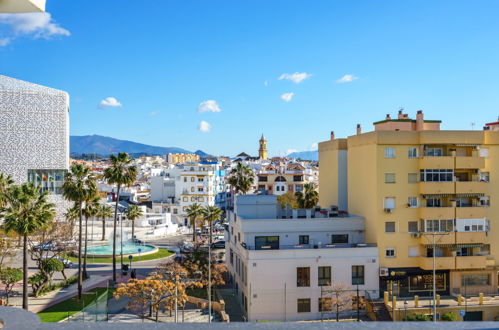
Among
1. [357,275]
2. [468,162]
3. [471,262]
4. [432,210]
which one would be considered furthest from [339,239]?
[468,162]

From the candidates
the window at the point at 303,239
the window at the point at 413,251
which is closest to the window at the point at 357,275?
the window at the point at 303,239

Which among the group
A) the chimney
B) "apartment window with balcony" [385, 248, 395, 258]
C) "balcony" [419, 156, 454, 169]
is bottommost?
"apartment window with balcony" [385, 248, 395, 258]

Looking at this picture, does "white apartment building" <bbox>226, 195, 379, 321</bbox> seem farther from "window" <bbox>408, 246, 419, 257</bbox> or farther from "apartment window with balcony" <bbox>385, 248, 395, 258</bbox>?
"window" <bbox>408, 246, 419, 257</bbox>

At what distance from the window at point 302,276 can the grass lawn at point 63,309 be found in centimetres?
1199

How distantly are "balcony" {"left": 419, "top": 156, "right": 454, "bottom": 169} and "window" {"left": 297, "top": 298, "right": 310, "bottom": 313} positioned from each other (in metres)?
11.7

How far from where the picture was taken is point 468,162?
32719 mm

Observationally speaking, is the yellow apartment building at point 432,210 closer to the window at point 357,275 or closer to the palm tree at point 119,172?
the window at point 357,275

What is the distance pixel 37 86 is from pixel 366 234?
58621mm

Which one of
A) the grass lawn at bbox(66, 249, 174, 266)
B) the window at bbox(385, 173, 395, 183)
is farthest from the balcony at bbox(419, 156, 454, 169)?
the grass lawn at bbox(66, 249, 174, 266)

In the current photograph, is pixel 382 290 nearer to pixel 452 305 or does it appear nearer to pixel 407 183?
pixel 452 305

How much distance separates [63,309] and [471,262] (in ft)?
82.6

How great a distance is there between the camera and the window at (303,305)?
28916mm

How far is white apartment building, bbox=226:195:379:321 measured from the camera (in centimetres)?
2873

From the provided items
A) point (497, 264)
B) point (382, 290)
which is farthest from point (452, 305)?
point (497, 264)
